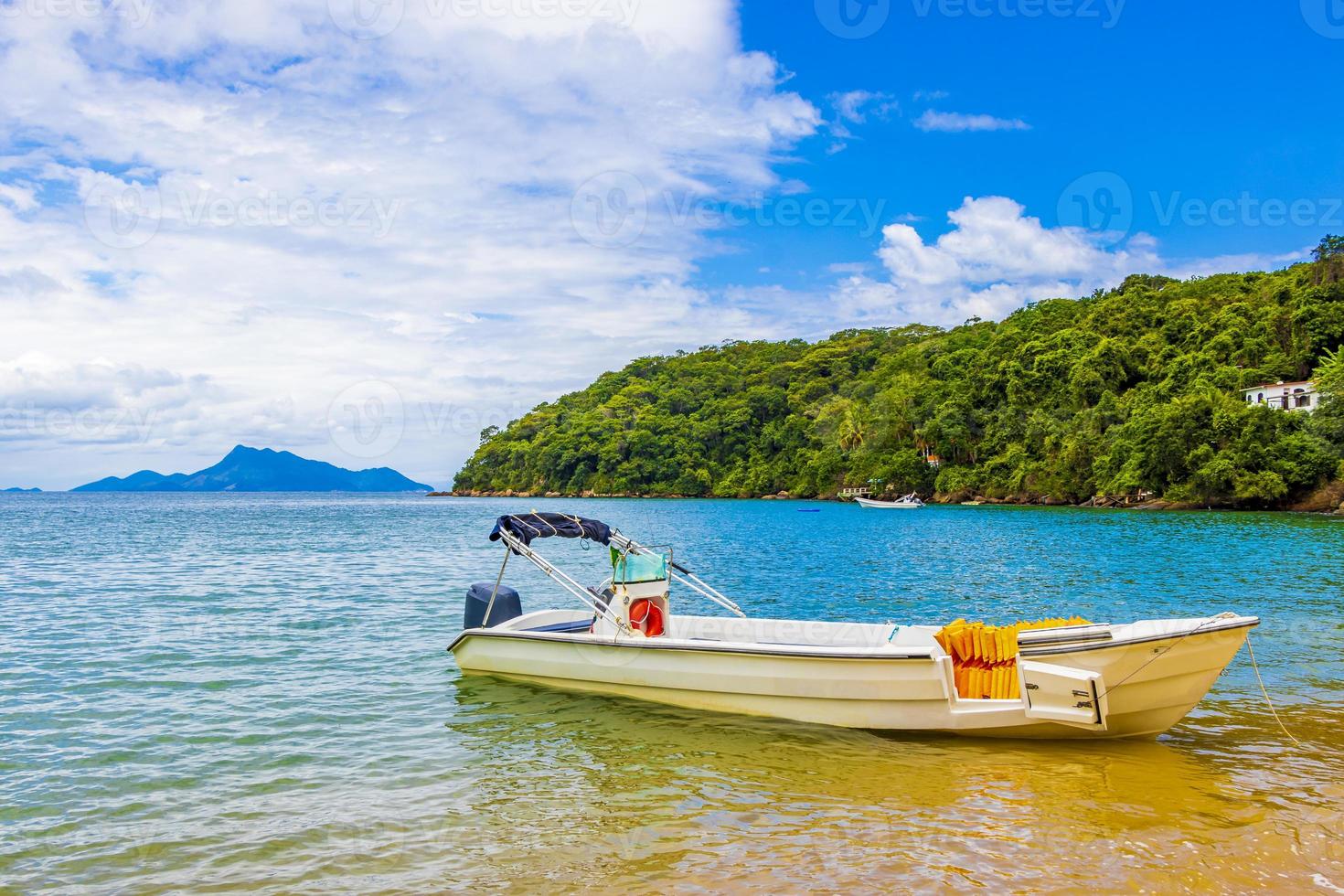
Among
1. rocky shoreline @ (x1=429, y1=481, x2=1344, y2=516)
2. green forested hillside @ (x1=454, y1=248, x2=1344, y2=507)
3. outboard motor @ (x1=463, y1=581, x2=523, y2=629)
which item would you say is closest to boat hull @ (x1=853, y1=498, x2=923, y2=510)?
rocky shoreline @ (x1=429, y1=481, x2=1344, y2=516)

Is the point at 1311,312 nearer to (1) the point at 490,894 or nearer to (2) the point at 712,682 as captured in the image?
(2) the point at 712,682

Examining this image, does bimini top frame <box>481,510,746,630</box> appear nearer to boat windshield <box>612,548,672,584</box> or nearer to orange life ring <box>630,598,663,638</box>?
boat windshield <box>612,548,672,584</box>

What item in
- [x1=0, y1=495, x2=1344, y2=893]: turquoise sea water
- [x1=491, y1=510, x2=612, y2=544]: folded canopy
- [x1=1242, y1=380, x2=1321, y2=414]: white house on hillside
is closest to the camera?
[x1=0, y1=495, x2=1344, y2=893]: turquoise sea water

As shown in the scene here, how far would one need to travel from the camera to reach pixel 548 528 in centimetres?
1512

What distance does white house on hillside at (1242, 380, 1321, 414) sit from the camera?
65.7 m

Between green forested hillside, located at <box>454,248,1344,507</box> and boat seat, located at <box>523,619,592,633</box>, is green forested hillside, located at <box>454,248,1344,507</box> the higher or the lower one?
the higher one

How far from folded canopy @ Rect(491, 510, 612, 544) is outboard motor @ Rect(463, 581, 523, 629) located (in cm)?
91

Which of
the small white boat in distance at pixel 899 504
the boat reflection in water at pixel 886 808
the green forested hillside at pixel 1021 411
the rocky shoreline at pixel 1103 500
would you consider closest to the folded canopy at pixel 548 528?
the boat reflection in water at pixel 886 808

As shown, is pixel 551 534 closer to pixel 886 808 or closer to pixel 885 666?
pixel 885 666

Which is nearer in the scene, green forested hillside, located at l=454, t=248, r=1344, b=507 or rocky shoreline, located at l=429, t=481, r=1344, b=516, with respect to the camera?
rocky shoreline, located at l=429, t=481, r=1344, b=516

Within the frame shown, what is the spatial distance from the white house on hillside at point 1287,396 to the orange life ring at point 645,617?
68.9m

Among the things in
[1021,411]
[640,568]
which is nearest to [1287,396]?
[1021,411]

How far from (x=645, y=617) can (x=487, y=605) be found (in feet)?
10.2

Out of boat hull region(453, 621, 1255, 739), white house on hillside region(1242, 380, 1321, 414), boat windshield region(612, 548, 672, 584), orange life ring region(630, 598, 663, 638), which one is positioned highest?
white house on hillside region(1242, 380, 1321, 414)
